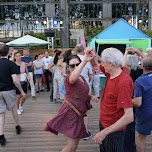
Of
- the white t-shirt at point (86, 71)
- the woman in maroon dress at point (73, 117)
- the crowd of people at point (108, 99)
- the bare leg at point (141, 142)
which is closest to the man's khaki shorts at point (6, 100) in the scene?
the crowd of people at point (108, 99)

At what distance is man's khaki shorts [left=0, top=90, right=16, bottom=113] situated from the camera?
16.6 ft

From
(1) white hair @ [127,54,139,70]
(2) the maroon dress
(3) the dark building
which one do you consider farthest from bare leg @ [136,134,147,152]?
(3) the dark building

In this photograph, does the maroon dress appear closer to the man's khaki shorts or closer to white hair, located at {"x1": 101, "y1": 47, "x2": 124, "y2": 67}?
white hair, located at {"x1": 101, "y1": 47, "x2": 124, "y2": 67}

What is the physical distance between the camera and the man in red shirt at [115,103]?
8.80 ft

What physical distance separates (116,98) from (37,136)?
294 cm

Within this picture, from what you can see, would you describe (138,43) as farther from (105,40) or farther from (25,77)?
(25,77)

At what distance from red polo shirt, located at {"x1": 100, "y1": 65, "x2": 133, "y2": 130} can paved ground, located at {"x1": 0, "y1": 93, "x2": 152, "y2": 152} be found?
1.90 metres

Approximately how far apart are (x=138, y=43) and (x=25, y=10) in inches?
1098

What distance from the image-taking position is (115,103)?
284 centimetres

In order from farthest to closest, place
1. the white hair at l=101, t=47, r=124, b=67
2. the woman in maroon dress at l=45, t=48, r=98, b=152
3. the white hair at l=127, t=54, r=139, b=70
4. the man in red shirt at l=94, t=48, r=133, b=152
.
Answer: the white hair at l=127, t=54, r=139, b=70
the woman in maroon dress at l=45, t=48, r=98, b=152
the white hair at l=101, t=47, r=124, b=67
the man in red shirt at l=94, t=48, r=133, b=152

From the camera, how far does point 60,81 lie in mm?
8336

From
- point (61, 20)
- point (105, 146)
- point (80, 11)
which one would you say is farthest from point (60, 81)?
point (80, 11)

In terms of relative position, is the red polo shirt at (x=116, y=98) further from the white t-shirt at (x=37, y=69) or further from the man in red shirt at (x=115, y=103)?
the white t-shirt at (x=37, y=69)

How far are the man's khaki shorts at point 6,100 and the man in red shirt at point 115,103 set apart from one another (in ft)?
8.02
